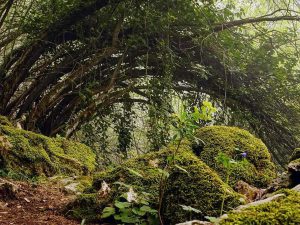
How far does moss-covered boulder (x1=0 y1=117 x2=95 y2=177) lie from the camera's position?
4.84 metres

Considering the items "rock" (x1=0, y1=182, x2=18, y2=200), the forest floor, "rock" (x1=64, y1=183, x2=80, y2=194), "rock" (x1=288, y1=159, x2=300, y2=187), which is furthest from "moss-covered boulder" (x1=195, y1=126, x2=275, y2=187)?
"rock" (x1=0, y1=182, x2=18, y2=200)

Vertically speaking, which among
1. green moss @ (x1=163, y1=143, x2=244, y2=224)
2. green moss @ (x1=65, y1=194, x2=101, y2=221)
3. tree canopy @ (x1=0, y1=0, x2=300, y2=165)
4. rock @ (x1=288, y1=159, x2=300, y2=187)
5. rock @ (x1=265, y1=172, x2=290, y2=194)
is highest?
tree canopy @ (x1=0, y1=0, x2=300, y2=165)

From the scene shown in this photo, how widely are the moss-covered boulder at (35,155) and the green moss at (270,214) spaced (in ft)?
12.0

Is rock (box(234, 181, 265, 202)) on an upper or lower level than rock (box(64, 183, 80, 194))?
upper

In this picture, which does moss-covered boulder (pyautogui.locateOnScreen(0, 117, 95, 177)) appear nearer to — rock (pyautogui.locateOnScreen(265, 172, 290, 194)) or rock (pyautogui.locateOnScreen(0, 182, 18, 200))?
rock (pyautogui.locateOnScreen(0, 182, 18, 200))

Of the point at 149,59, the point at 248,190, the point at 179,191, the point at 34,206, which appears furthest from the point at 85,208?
the point at 149,59

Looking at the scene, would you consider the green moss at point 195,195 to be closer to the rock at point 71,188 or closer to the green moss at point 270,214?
the green moss at point 270,214

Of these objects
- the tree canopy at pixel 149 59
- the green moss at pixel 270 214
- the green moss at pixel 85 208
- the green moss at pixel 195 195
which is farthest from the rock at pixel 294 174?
the tree canopy at pixel 149 59

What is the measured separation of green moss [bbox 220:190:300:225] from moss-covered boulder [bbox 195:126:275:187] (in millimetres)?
1651

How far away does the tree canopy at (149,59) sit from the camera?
6.07 metres

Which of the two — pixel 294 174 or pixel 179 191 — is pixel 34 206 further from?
pixel 294 174

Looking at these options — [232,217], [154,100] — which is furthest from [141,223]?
[154,100]

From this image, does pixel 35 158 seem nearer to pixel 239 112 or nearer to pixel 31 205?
pixel 31 205

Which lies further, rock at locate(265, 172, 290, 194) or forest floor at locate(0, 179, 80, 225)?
Answer: forest floor at locate(0, 179, 80, 225)
